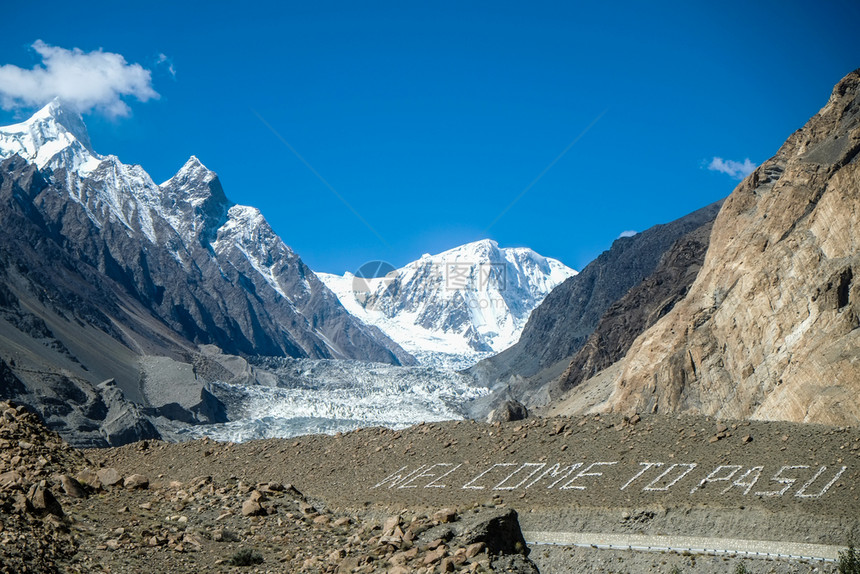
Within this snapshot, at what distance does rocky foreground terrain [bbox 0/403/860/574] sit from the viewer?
44.2ft

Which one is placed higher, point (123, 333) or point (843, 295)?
point (123, 333)

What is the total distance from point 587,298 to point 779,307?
425 ft

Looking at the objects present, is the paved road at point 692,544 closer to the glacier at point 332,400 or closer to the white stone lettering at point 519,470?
the white stone lettering at point 519,470

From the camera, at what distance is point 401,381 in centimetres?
17312

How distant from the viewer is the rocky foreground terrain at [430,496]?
13.5m

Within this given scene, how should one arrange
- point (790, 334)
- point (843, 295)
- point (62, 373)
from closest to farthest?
point (843, 295)
point (790, 334)
point (62, 373)

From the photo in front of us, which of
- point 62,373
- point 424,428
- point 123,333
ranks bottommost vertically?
point 424,428

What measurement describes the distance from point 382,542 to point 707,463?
472 inches

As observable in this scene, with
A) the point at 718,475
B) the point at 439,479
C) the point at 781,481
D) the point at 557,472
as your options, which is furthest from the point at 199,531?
the point at 781,481

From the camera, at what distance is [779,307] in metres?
38.6

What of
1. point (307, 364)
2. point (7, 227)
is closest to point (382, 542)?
point (7, 227)

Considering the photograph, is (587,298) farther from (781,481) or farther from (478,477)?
(781,481)

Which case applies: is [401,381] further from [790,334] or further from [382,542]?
[382,542]

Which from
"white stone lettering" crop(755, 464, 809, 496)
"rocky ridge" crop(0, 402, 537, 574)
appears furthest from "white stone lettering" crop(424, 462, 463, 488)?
"white stone lettering" crop(755, 464, 809, 496)
